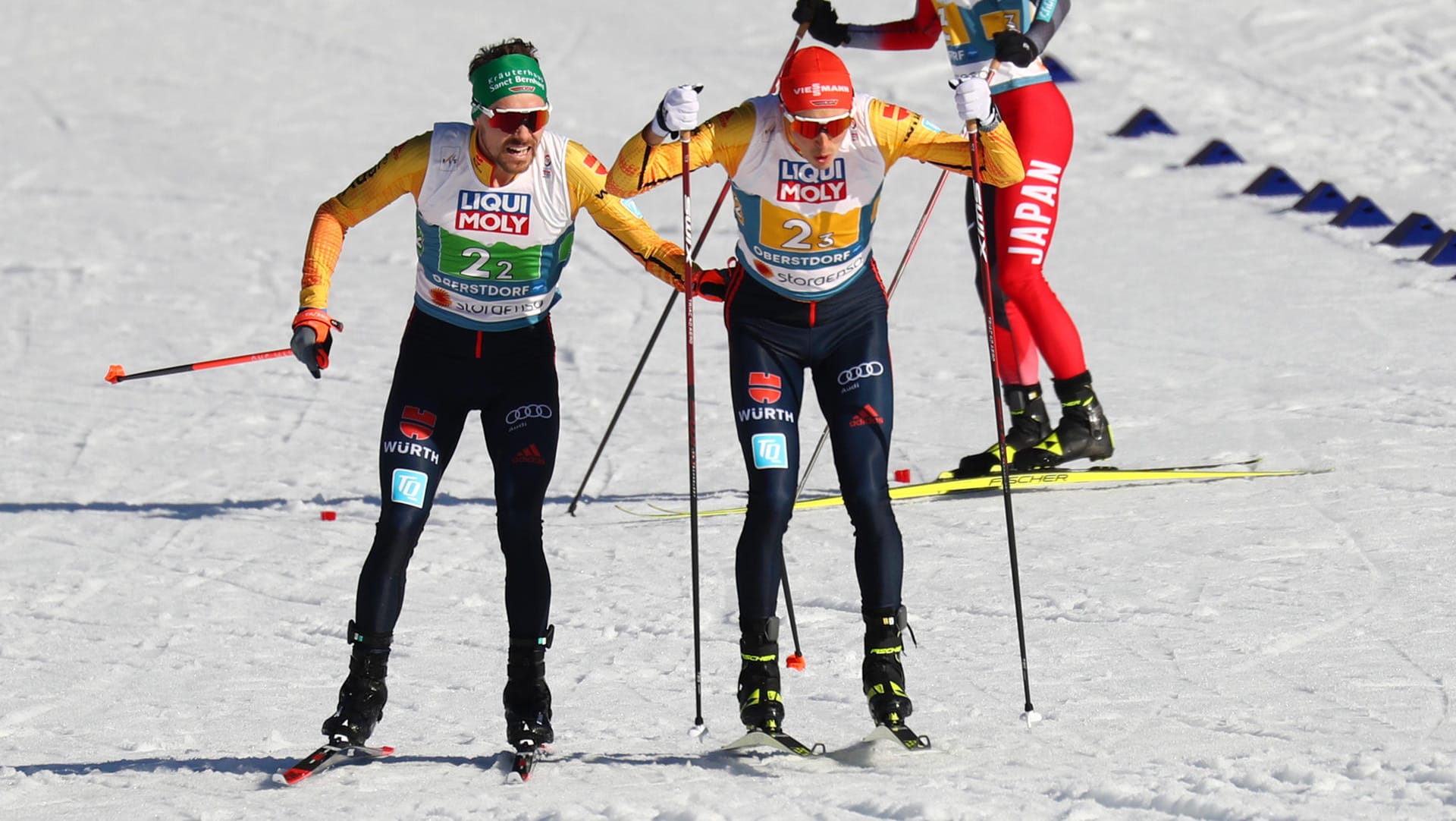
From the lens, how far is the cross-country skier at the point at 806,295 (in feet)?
17.6

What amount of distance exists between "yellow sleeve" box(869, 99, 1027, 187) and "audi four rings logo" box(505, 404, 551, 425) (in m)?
1.21

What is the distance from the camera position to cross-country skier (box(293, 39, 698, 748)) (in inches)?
212

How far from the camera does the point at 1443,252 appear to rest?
11680 mm

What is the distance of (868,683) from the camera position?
5.36 metres

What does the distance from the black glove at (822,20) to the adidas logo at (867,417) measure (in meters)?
3.00

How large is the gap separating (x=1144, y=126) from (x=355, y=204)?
11.3m

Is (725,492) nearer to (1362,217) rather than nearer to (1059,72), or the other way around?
(1362,217)

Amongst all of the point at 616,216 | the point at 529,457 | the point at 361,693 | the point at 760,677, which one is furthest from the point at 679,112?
the point at 361,693

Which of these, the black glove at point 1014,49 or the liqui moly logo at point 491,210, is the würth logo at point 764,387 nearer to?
the liqui moly logo at point 491,210

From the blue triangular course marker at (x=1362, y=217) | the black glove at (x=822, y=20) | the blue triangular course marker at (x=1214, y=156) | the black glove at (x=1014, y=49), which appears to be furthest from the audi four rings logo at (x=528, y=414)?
the blue triangular course marker at (x=1214, y=156)

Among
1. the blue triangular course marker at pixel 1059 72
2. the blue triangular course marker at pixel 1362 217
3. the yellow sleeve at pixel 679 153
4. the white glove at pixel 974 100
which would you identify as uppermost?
the blue triangular course marker at pixel 1059 72

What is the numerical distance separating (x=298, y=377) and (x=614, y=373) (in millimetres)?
1836

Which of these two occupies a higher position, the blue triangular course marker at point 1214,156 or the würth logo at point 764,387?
the blue triangular course marker at point 1214,156

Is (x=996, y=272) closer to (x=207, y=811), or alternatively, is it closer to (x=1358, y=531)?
(x=1358, y=531)
